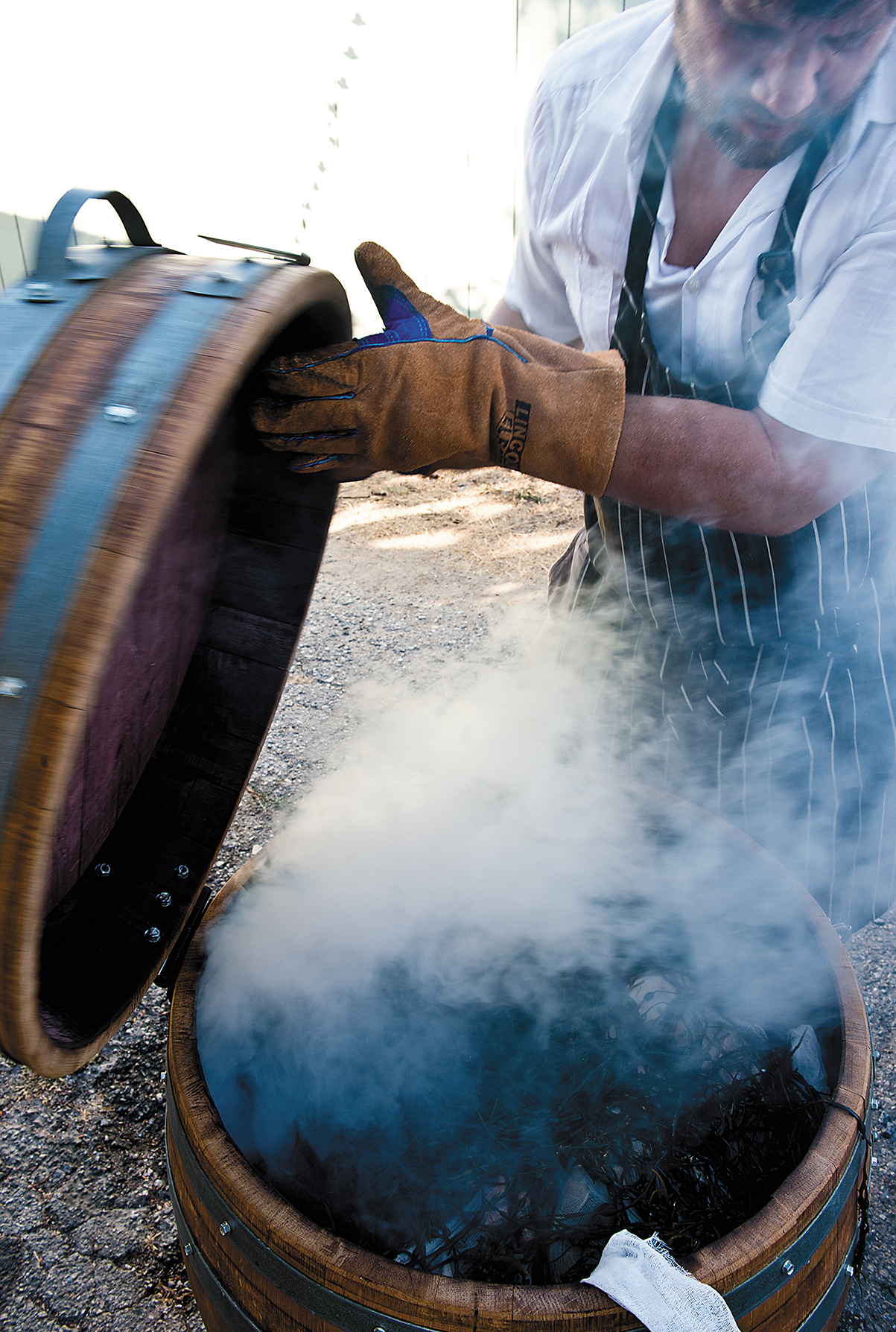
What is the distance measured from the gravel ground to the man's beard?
2.20 m

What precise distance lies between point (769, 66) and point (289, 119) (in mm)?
5554

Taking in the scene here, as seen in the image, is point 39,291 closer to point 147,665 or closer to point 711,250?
point 147,665

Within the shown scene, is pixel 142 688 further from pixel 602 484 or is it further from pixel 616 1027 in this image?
pixel 616 1027

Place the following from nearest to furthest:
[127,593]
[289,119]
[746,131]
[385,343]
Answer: [127,593], [385,343], [746,131], [289,119]

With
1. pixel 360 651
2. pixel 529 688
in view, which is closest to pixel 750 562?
pixel 529 688

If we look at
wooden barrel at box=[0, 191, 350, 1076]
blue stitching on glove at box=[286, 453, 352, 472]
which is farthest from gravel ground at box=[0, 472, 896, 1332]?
blue stitching on glove at box=[286, 453, 352, 472]

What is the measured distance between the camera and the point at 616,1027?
138cm

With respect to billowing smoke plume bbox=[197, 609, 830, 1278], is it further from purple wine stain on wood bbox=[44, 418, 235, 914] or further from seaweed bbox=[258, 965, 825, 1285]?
purple wine stain on wood bbox=[44, 418, 235, 914]

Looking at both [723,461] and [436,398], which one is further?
[723,461]

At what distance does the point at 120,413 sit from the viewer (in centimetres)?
80

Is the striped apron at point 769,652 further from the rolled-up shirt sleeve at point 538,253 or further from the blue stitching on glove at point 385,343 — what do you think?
the blue stitching on glove at point 385,343

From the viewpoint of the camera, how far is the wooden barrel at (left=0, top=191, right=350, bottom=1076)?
2.45ft

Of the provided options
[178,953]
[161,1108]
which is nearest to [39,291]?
[178,953]

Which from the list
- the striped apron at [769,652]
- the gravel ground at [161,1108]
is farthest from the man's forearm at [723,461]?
the gravel ground at [161,1108]
